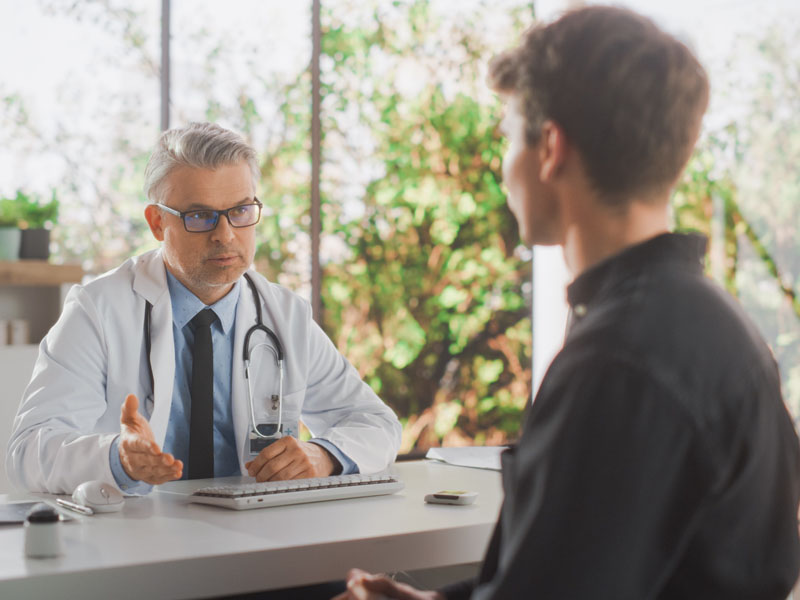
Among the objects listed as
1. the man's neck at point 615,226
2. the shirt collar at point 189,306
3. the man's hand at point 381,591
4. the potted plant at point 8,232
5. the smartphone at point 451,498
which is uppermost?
the potted plant at point 8,232

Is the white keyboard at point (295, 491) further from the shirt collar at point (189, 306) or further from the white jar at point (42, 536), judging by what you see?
the shirt collar at point (189, 306)

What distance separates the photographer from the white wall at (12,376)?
3.35 meters

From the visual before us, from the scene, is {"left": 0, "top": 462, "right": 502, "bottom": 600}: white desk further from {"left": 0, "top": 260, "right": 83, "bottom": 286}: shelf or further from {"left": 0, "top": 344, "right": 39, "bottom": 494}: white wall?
{"left": 0, "top": 260, "right": 83, "bottom": 286}: shelf

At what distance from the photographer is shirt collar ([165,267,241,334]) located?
2.25 meters

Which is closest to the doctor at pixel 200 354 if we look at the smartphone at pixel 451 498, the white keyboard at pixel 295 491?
the white keyboard at pixel 295 491

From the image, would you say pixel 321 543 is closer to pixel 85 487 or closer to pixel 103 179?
pixel 85 487

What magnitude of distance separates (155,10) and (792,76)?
3.24 meters

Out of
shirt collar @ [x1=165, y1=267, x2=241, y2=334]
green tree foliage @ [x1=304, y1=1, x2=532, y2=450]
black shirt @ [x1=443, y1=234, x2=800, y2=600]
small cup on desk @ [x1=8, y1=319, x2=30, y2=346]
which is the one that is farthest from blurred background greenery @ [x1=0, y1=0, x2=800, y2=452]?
black shirt @ [x1=443, y1=234, x2=800, y2=600]

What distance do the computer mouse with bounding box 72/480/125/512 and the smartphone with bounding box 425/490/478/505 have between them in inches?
22.5

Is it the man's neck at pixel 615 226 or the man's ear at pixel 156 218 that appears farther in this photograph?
the man's ear at pixel 156 218

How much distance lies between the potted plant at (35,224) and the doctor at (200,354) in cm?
169

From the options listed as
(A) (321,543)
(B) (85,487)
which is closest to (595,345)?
(A) (321,543)

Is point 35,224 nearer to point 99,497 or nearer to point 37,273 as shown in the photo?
point 37,273

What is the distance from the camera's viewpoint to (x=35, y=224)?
A: 3926 millimetres
